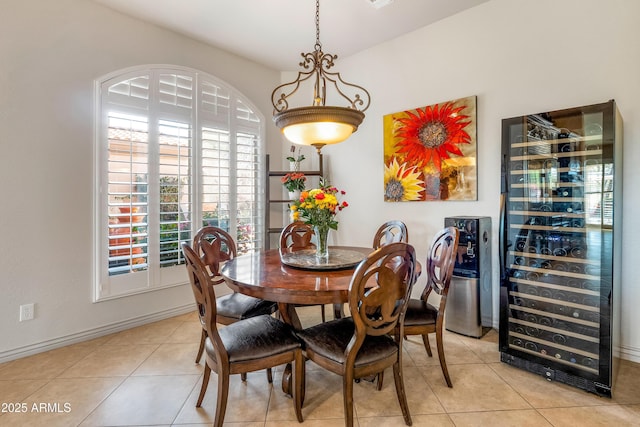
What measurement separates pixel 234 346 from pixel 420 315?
120 cm

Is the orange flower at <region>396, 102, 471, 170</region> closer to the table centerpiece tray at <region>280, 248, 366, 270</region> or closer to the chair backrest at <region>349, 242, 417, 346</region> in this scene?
the table centerpiece tray at <region>280, 248, 366, 270</region>

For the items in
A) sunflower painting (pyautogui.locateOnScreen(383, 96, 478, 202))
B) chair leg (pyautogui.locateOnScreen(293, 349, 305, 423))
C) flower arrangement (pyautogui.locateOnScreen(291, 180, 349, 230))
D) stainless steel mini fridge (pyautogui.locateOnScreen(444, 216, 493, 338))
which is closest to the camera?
chair leg (pyautogui.locateOnScreen(293, 349, 305, 423))

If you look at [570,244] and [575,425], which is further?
[570,244]

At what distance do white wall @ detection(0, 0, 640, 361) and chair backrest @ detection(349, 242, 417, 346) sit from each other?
5.60ft

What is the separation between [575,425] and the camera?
1654 millimetres

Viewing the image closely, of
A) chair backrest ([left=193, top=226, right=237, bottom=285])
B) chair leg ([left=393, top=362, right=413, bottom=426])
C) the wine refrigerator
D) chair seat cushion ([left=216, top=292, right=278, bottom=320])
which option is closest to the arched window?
chair backrest ([left=193, top=226, right=237, bottom=285])

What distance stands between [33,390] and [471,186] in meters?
3.73

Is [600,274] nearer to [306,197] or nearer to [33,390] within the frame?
[306,197]

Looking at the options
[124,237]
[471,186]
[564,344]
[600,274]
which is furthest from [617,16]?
[124,237]

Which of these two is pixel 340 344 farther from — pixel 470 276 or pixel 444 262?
pixel 470 276

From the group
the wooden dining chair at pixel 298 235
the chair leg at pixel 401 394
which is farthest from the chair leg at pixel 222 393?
the wooden dining chair at pixel 298 235

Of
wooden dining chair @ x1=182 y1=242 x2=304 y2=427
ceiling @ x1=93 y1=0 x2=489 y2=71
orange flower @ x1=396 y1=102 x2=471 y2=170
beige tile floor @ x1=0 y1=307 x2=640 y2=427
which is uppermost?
ceiling @ x1=93 y1=0 x2=489 y2=71

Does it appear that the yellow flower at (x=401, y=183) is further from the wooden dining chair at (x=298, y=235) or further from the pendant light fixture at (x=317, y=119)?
the pendant light fixture at (x=317, y=119)

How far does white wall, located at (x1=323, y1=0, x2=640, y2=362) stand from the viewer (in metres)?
2.24
